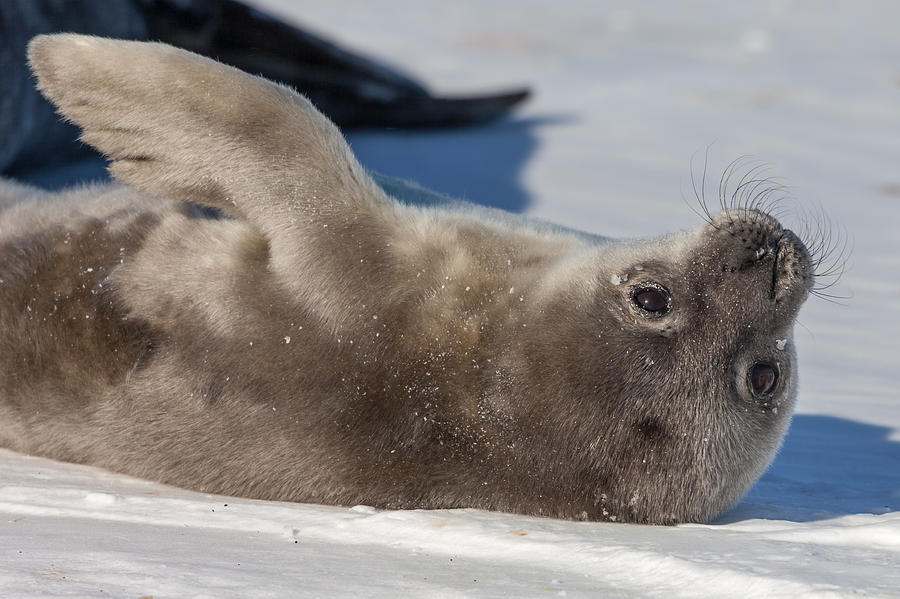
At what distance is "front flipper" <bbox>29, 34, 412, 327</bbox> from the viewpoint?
3230 mm

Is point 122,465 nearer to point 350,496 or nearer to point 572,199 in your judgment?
point 350,496

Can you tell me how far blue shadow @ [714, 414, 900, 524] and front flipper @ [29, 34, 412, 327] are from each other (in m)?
1.15

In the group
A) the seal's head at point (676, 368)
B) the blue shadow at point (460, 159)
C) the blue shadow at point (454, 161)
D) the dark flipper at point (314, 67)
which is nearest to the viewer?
the seal's head at point (676, 368)

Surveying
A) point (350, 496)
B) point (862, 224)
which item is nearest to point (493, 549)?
point (350, 496)

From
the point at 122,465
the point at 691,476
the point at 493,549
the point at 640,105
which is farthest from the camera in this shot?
the point at 640,105

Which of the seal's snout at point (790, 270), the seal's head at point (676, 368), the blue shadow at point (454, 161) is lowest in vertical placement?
the blue shadow at point (454, 161)

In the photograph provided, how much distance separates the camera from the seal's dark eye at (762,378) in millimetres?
3105

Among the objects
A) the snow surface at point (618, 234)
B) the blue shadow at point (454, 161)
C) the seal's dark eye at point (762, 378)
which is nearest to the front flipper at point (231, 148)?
the snow surface at point (618, 234)

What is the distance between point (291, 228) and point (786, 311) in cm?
125

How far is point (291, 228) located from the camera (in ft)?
10.6

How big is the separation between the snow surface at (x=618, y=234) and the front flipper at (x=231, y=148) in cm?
67

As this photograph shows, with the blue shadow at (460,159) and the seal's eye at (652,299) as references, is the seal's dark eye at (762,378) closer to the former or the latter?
the seal's eye at (652,299)

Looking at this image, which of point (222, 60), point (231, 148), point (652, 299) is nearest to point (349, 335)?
point (231, 148)

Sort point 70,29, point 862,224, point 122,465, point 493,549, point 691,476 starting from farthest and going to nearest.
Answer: point 862,224
point 70,29
point 122,465
point 691,476
point 493,549
